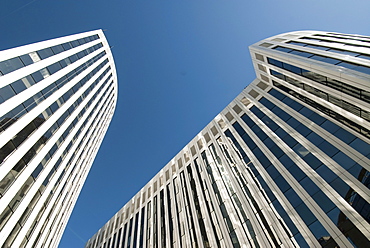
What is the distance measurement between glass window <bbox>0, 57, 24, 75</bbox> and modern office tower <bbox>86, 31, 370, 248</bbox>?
24.8 metres

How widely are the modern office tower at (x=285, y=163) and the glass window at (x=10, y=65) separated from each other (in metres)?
24.8

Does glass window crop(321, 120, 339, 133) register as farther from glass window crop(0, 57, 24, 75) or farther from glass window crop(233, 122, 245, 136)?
glass window crop(0, 57, 24, 75)

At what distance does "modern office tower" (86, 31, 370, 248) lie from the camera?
17703mm

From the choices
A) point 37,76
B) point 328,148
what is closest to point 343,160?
point 328,148

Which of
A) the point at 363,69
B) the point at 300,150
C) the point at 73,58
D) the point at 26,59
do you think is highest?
the point at 363,69

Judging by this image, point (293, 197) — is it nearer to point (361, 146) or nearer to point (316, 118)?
point (361, 146)

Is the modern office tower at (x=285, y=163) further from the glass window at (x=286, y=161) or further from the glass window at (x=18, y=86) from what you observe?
the glass window at (x=18, y=86)

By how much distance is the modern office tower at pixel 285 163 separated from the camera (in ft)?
58.1

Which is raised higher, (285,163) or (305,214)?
(285,163)

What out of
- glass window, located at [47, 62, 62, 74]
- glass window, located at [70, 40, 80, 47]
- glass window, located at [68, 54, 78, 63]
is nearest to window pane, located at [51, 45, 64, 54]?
glass window, located at [47, 62, 62, 74]

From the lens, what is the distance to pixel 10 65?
20266 millimetres

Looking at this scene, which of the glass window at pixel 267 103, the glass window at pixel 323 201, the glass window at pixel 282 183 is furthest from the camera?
the glass window at pixel 267 103

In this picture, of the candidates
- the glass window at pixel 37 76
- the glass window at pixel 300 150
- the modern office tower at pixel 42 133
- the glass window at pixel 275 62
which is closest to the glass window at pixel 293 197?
the glass window at pixel 300 150

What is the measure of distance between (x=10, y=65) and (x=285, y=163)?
26.8m
